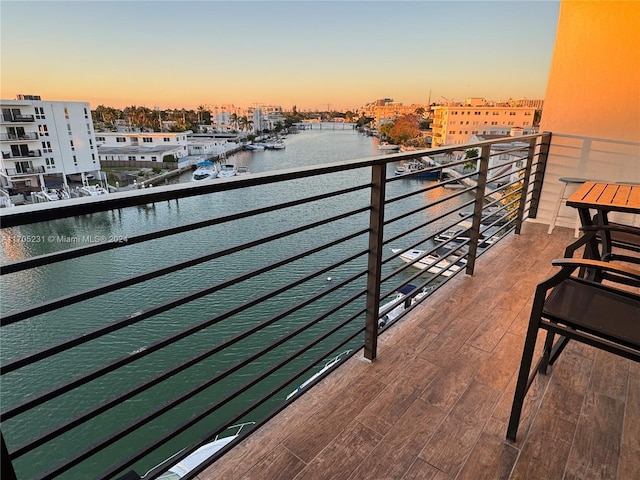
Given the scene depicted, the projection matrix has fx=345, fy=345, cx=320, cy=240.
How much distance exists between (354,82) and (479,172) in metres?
32.2

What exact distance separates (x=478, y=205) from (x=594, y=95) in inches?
88.1

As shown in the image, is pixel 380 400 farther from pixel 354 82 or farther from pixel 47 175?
pixel 354 82

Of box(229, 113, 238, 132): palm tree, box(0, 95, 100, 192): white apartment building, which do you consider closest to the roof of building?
box(0, 95, 100, 192): white apartment building

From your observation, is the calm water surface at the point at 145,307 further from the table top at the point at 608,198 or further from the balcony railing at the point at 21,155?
the balcony railing at the point at 21,155

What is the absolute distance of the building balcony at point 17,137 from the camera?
2094 centimetres

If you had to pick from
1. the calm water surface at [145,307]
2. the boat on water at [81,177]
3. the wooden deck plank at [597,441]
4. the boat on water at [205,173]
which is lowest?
the calm water surface at [145,307]

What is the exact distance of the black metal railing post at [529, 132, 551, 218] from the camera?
3633 mm

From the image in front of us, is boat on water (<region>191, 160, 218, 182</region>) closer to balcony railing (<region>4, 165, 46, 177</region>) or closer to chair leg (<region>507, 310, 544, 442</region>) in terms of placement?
balcony railing (<region>4, 165, 46, 177</region>)

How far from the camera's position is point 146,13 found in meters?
19.6

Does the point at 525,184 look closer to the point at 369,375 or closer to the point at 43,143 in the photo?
the point at 369,375

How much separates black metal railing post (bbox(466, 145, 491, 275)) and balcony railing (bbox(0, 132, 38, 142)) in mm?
27891

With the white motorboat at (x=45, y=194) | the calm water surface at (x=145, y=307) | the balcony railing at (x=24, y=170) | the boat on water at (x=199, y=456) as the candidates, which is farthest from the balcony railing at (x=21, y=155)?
the boat on water at (x=199, y=456)

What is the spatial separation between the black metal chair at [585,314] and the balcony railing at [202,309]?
63cm

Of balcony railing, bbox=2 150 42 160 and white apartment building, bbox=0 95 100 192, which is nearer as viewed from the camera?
white apartment building, bbox=0 95 100 192
